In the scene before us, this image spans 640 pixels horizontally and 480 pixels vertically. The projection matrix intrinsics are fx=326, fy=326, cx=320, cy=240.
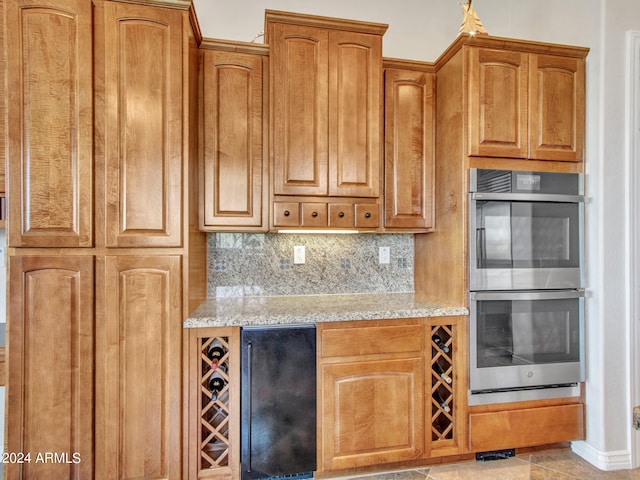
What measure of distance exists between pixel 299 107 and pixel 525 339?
1.92 m

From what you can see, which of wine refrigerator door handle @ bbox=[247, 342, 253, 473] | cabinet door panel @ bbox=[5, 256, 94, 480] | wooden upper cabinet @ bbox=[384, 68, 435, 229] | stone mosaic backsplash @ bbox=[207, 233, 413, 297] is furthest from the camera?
stone mosaic backsplash @ bbox=[207, 233, 413, 297]

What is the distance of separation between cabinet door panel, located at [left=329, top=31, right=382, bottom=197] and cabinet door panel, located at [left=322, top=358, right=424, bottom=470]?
1037 mm

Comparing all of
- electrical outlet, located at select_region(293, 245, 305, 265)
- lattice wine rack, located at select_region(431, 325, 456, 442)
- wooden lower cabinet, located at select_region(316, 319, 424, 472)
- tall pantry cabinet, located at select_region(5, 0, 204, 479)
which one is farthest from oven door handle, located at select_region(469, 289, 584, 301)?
tall pantry cabinet, located at select_region(5, 0, 204, 479)

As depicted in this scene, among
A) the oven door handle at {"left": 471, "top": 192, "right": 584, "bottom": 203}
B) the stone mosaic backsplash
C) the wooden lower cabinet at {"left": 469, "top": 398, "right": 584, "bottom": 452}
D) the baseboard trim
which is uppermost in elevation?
the oven door handle at {"left": 471, "top": 192, "right": 584, "bottom": 203}

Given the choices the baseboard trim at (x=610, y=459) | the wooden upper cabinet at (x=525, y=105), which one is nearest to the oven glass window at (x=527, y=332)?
the baseboard trim at (x=610, y=459)

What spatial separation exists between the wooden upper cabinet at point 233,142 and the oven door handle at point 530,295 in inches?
52.8

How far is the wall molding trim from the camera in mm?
1910

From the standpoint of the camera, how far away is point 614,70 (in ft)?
6.29

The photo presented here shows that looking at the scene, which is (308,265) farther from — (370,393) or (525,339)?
(525,339)

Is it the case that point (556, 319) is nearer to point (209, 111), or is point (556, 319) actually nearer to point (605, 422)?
point (605, 422)

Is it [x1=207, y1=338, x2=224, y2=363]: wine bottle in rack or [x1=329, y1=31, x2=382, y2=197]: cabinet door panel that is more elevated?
[x1=329, y1=31, x2=382, y2=197]: cabinet door panel

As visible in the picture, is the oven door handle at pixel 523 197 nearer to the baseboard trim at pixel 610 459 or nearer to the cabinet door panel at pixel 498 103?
the cabinet door panel at pixel 498 103

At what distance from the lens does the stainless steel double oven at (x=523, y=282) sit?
190 centimetres

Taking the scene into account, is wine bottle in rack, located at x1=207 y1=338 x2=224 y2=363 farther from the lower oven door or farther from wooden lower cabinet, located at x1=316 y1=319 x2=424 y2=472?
the lower oven door
